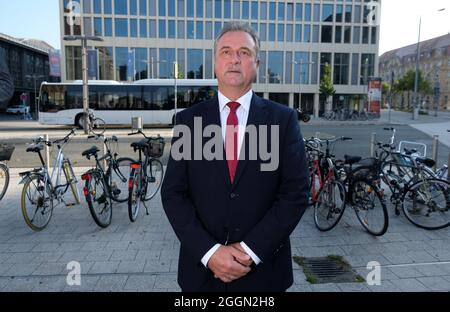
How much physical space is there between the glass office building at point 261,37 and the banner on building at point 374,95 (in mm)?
11462

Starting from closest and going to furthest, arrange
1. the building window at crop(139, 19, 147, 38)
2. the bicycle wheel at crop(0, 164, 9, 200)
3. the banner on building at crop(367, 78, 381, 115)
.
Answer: the bicycle wheel at crop(0, 164, 9, 200), the banner on building at crop(367, 78, 381, 115), the building window at crop(139, 19, 147, 38)

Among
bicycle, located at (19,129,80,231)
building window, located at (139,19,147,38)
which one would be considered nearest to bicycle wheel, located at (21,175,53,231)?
bicycle, located at (19,129,80,231)

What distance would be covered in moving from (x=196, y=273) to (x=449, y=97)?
89763mm

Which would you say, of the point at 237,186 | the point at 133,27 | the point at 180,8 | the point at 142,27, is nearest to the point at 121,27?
the point at 133,27

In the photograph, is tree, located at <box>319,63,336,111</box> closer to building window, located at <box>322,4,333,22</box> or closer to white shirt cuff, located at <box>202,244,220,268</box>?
building window, located at <box>322,4,333,22</box>

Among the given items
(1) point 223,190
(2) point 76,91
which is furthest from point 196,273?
(2) point 76,91

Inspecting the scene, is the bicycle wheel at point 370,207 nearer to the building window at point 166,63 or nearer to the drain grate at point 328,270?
the drain grate at point 328,270

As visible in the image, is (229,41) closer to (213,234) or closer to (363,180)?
(213,234)

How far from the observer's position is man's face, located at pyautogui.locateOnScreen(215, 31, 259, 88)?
1.92 m

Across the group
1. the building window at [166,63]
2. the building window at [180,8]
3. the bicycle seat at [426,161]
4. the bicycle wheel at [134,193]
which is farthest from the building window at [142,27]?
the bicycle seat at [426,161]

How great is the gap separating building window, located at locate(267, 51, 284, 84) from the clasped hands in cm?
4552

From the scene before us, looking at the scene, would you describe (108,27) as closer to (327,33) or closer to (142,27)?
(142,27)

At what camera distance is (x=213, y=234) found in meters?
1.98

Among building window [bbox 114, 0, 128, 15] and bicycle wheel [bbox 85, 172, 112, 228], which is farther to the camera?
building window [bbox 114, 0, 128, 15]
